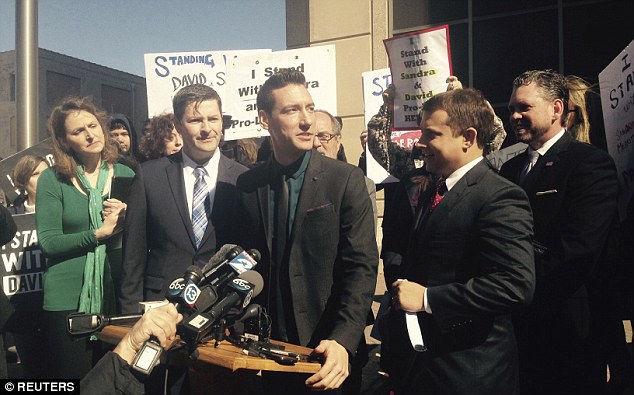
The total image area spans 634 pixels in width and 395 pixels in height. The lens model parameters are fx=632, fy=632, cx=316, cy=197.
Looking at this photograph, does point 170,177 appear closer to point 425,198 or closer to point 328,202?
point 328,202

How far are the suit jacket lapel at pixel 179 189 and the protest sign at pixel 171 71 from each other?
262cm

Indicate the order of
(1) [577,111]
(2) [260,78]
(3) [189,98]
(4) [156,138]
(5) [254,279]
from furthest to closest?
(2) [260,78], (4) [156,138], (3) [189,98], (1) [577,111], (5) [254,279]

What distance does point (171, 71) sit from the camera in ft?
20.1

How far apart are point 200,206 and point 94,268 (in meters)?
1.07

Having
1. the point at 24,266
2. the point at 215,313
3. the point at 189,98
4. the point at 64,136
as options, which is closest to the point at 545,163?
the point at 215,313

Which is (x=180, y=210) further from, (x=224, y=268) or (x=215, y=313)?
(x=215, y=313)

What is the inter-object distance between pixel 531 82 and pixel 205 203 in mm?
1857

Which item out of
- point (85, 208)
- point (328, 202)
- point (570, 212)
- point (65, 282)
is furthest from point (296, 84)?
point (65, 282)

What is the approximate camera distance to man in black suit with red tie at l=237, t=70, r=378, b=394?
111 inches

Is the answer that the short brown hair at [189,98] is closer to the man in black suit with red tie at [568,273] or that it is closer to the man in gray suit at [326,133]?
the man in gray suit at [326,133]

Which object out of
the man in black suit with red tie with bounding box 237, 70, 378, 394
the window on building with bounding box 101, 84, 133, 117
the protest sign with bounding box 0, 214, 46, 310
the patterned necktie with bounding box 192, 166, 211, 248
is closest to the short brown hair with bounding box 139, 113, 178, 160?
the protest sign with bounding box 0, 214, 46, 310

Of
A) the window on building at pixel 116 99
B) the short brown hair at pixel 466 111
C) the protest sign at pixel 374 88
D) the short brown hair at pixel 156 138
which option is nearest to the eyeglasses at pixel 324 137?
the protest sign at pixel 374 88

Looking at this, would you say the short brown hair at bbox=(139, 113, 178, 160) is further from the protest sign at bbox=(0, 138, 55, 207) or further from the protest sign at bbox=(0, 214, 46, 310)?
the protest sign at bbox=(0, 214, 46, 310)

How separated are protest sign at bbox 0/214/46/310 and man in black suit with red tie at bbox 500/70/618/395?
143 inches
